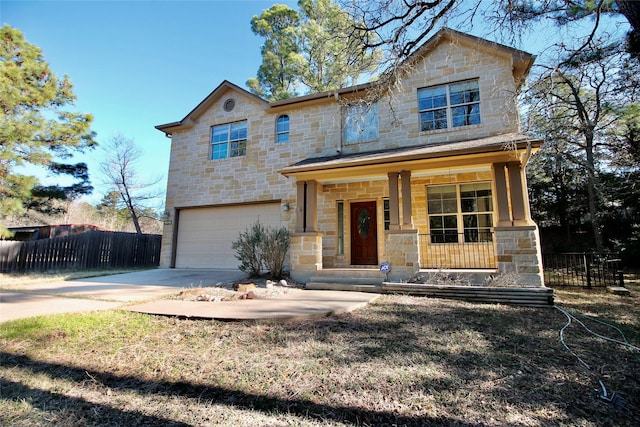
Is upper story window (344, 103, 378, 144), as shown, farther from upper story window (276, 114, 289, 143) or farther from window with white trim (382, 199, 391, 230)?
upper story window (276, 114, 289, 143)

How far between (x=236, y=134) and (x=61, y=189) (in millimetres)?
9538

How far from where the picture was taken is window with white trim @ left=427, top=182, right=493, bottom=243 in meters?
8.52

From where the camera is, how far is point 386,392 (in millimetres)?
2336

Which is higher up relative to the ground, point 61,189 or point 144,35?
point 144,35

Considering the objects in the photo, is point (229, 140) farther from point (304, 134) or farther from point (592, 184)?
point (592, 184)

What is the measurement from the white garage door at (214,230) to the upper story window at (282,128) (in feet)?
8.27

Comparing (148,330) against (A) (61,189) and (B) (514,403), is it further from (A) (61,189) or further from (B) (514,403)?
(A) (61,189)

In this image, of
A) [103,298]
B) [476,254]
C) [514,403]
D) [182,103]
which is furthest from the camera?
[182,103]

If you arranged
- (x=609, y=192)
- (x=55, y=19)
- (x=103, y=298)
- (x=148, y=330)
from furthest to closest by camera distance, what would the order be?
(x=609, y=192) → (x=55, y=19) → (x=103, y=298) → (x=148, y=330)

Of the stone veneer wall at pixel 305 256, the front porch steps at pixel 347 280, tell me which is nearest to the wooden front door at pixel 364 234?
the stone veneer wall at pixel 305 256

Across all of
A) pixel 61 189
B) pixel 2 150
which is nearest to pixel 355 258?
pixel 2 150

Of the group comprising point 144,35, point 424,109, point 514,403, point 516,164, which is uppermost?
point 144,35

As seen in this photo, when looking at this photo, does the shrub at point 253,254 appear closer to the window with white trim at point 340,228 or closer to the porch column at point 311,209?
the porch column at point 311,209

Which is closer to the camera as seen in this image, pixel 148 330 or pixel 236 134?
pixel 148 330
